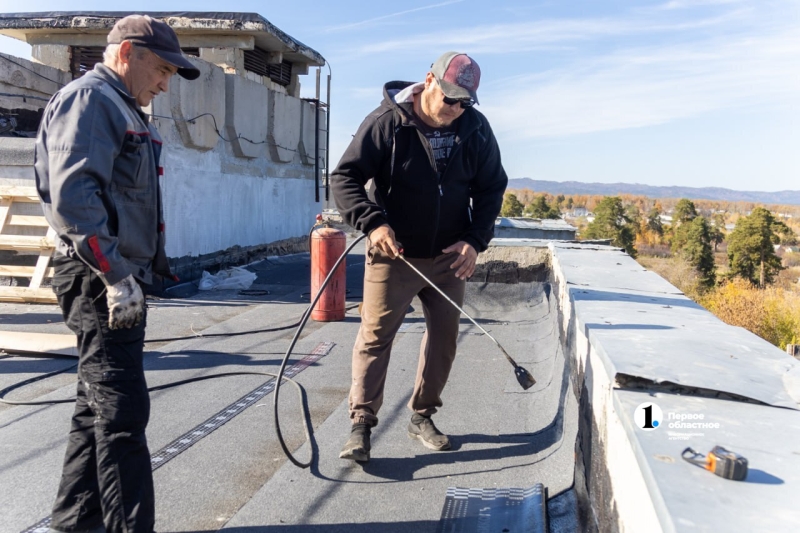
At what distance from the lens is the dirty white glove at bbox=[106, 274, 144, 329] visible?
94.8 inches

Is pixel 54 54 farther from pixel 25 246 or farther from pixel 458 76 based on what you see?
pixel 458 76

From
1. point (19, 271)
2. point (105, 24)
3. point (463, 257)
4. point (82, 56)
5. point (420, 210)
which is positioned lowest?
point (19, 271)

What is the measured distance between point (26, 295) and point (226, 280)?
3.08 meters

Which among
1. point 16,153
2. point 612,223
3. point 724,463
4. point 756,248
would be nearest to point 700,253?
point 756,248

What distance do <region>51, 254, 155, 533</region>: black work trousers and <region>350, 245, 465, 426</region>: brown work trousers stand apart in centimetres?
124

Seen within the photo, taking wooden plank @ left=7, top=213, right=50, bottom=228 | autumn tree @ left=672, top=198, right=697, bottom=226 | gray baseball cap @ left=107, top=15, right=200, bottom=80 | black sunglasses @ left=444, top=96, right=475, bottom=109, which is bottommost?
autumn tree @ left=672, top=198, right=697, bottom=226

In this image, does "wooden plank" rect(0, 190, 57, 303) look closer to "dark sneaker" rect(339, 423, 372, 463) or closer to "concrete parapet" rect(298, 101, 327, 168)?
"dark sneaker" rect(339, 423, 372, 463)

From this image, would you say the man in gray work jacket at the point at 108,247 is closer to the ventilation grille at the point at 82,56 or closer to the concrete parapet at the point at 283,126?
the concrete parapet at the point at 283,126

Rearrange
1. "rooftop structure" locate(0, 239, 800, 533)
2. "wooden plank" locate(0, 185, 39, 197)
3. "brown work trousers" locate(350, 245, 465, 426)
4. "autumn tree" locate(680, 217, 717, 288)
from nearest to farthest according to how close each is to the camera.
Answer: "rooftop structure" locate(0, 239, 800, 533) → "brown work trousers" locate(350, 245, 465, 426) → "wooden plank" locate(0, 185, 39, 197) → "autumn tree" locate(680, 217, 717, 288)

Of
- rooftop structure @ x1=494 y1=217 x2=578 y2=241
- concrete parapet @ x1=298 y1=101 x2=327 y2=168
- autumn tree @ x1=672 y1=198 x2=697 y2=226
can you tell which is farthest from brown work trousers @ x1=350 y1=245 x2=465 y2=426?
autumn tree @ x1=672 y1=198 x2=697 y2=226

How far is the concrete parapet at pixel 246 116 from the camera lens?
39.2ft

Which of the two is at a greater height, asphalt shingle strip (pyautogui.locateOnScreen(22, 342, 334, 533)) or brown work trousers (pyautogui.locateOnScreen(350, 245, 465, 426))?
brown work trousers (pyautogui.locateOnScreen(350, 245, 465, 426))

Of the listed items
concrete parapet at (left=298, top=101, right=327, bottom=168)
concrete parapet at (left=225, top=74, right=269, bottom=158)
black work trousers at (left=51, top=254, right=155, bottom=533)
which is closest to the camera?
black work trousers at (left=51, top=254, right=155, bottom=533)

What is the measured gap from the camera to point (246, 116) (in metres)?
12.6
